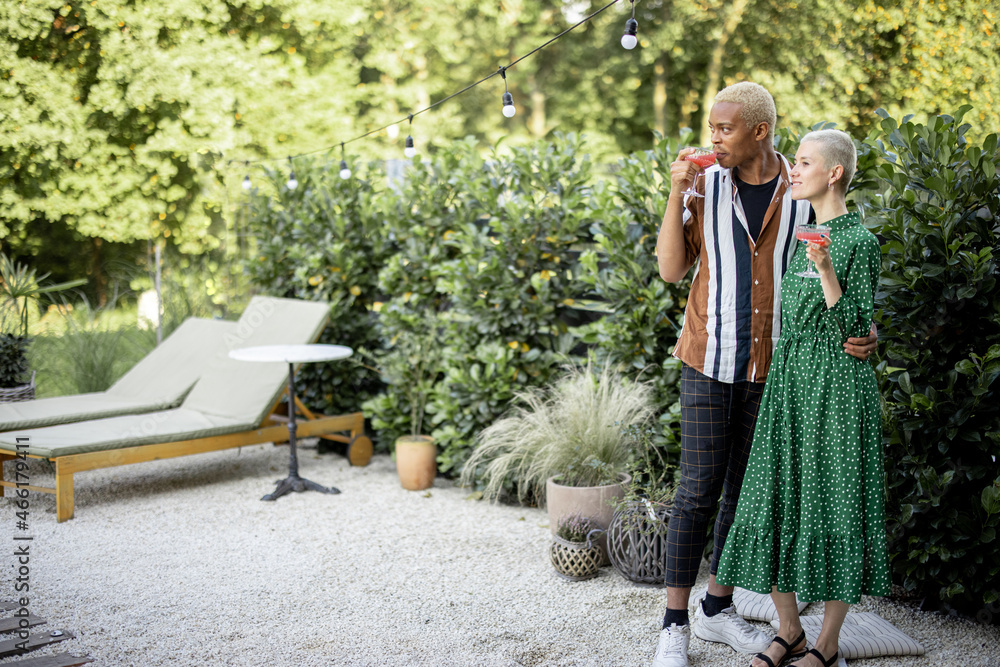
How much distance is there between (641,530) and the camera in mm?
3000

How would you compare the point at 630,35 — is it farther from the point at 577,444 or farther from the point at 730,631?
the point at 730,631

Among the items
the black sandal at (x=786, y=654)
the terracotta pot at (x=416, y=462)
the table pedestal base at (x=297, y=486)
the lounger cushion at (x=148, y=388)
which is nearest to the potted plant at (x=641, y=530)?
the black sandal at (x=786, y=654)

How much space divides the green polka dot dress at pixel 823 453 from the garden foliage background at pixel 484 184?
0.58 meters

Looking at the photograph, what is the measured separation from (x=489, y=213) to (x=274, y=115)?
32.6 ft

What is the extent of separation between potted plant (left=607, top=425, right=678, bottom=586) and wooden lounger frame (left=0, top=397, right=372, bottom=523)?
215 cm

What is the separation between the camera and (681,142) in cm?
338

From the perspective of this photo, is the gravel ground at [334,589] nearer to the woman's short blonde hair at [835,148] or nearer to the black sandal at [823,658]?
the black sandal at [823,658]

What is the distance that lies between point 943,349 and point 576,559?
5.04ft

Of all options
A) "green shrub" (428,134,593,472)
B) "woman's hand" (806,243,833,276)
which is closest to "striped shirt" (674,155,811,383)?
"woman's hand" (806,243,833,276)

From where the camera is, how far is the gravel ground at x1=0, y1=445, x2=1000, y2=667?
97.1 inches

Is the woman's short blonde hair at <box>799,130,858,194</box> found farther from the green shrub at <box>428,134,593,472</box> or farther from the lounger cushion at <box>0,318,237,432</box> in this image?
the lounger cushion at <box>0,318,237,432</box>

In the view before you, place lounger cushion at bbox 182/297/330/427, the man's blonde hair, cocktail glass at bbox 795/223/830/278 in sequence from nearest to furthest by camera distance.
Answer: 1. cocktail glass at bbox 795/223/830/278
2. the man's blonde hair
3. lounger cushion at bbox 182/297/330/427

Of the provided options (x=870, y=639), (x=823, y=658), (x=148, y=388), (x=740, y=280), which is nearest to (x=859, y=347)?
(x=740, y=280)

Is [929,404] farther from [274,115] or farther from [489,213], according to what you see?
[274,115]
